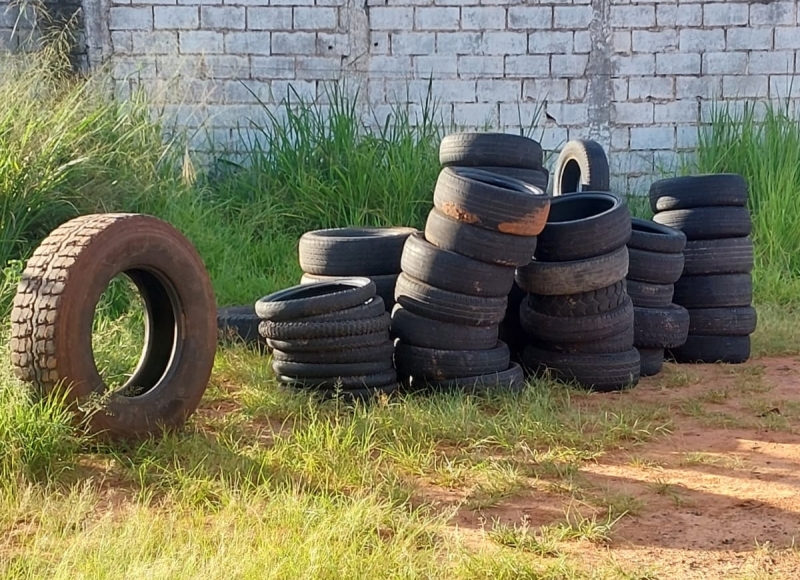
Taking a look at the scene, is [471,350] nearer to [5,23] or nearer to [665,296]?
[665,296]

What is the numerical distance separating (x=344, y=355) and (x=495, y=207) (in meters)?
1.01

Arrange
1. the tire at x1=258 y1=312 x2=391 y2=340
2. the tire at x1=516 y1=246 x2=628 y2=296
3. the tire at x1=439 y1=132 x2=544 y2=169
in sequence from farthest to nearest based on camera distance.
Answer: the tire at x1=439 y1=132 x2=544 y2=169 < the tire at x1=516 y1=246 x2=628 y2=296 < the tire at x1=258 y1=312 x2=391 y2=340

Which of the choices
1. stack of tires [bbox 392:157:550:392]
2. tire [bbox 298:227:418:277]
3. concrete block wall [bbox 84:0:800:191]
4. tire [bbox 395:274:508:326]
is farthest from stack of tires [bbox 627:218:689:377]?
concrete block wall [bbox 84:0:800:191]

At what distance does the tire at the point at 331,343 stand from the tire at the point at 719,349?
2218 mm

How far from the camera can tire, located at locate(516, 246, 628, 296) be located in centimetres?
457

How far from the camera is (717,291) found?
17.8ft

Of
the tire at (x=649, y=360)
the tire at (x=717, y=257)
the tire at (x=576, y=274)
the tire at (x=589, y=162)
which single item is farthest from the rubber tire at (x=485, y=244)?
the tire at (x=589, y=162)

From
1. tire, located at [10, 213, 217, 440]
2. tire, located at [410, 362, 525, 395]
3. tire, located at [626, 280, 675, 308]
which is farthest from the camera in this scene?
tire, located at [626, 280, 675, 308]

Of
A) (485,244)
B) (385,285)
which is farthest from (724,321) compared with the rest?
(385,285)

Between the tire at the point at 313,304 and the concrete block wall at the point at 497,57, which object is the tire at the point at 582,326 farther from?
the concrete block wall at the point at 497,57

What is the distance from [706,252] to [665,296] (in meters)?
0.48

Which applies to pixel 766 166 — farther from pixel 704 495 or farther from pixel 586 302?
pixel 704 495

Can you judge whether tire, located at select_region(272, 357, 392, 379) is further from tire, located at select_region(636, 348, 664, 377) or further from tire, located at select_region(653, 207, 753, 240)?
tire, located at select_region(653, 207, 753, 240)

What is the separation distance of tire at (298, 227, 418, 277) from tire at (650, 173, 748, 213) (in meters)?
1.77
